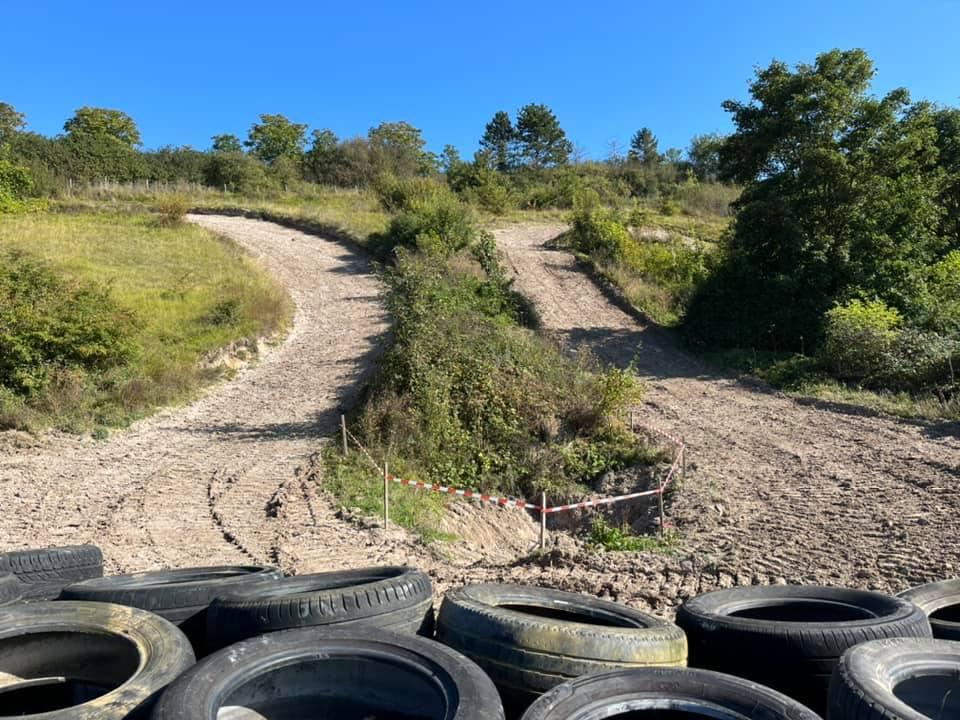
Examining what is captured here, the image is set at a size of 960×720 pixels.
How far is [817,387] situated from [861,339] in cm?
160

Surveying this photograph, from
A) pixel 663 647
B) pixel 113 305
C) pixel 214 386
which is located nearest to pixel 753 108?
pixel 214 386

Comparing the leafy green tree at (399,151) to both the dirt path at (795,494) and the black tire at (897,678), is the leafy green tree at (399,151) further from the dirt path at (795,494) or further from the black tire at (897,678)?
the black tire at (897,678)

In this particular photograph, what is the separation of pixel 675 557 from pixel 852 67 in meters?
17.2

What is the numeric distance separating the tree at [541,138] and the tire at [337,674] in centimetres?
7404

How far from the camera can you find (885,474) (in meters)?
11.3

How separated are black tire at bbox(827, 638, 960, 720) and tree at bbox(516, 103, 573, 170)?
243 ft

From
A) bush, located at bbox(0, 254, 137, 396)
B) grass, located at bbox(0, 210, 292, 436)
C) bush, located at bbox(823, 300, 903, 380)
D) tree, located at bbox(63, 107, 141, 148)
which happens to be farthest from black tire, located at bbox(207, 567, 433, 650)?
tree, located at bbox(63, 107, 141, 148)

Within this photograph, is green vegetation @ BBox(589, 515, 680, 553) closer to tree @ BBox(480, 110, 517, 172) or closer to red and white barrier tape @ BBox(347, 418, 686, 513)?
red and white barrier tape @ BBox(347, 418, 686, 513)

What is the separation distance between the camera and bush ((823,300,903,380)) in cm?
1726

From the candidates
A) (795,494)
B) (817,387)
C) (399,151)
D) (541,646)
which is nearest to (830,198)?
(817,387)

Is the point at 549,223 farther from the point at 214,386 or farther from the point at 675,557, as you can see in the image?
the point at 675,557

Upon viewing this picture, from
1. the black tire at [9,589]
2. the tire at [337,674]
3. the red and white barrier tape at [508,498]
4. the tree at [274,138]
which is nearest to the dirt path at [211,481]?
the red and white barrier tape at [508,498]

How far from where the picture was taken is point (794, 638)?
4648mm

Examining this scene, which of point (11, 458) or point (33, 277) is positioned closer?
point (11, 458)
